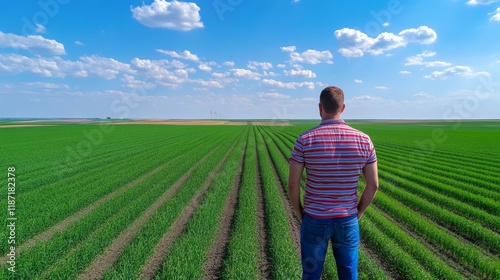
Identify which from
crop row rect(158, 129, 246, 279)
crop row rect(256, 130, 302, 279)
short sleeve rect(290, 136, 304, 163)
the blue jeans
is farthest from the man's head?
crop row rect(158, 129, 246, 279)

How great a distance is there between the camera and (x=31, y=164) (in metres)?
18.7

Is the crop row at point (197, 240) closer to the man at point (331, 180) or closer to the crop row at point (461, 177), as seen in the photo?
the man at point (331, 180)

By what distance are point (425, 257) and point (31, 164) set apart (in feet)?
71.1

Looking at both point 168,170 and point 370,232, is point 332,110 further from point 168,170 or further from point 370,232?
point 168,170

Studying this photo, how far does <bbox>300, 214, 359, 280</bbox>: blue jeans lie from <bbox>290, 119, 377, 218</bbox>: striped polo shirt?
80 millimetres

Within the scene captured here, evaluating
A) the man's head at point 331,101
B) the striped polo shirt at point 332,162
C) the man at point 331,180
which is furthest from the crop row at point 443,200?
the man's head at point 331,101

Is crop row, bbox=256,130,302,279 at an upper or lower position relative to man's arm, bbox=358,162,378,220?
lower

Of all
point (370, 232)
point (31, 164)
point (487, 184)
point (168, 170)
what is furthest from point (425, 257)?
point (31, 164)

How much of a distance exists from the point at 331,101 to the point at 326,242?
1.47 meters

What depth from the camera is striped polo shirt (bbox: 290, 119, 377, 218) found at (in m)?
2.82

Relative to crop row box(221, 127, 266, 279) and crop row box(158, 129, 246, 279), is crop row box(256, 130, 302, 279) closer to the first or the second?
crop row box(221, 127, 266, 279)

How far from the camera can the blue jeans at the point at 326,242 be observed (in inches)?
117

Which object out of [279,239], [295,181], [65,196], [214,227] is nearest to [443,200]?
[279,239]

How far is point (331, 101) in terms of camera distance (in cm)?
284
